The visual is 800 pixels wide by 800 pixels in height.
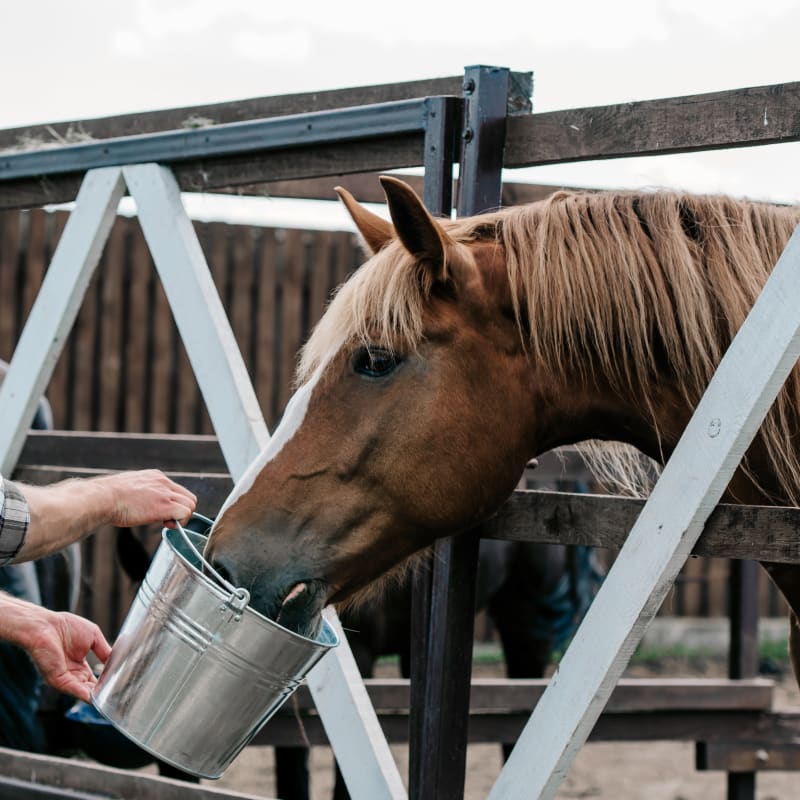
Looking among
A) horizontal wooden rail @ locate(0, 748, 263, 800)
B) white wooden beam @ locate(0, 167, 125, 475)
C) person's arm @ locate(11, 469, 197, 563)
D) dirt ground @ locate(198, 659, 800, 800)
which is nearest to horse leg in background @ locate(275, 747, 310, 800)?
dirt ground @ locate(198, 659, 800, 800)

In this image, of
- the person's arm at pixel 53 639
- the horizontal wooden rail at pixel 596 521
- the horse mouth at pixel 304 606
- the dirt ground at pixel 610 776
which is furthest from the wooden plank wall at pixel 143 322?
the horse mouth at pixel 304 606

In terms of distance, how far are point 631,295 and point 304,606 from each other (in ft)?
2.57

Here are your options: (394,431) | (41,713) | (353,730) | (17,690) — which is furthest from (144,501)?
(41,713)

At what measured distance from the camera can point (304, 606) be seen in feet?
6.66

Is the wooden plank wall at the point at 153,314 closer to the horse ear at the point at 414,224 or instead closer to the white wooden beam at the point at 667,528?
the horse ear at the point at 414,224

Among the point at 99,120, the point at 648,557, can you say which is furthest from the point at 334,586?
the point at 99,120

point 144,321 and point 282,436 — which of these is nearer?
point 282,436

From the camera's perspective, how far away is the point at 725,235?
82.8 inches

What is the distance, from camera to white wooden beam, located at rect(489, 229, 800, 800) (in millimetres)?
1771

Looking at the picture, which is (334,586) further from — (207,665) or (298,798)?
(298,798)

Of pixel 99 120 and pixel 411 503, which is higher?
pixel 99 120

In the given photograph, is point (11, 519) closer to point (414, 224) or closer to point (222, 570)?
point (222, 570)

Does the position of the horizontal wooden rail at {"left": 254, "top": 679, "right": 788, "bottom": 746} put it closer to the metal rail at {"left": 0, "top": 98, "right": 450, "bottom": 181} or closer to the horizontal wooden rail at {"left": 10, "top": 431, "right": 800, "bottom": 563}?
the horizontal wooden rail at {"left": 10, "top": 431, "right": 800, "bottom": 563}

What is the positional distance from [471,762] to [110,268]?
3981 millimetres
